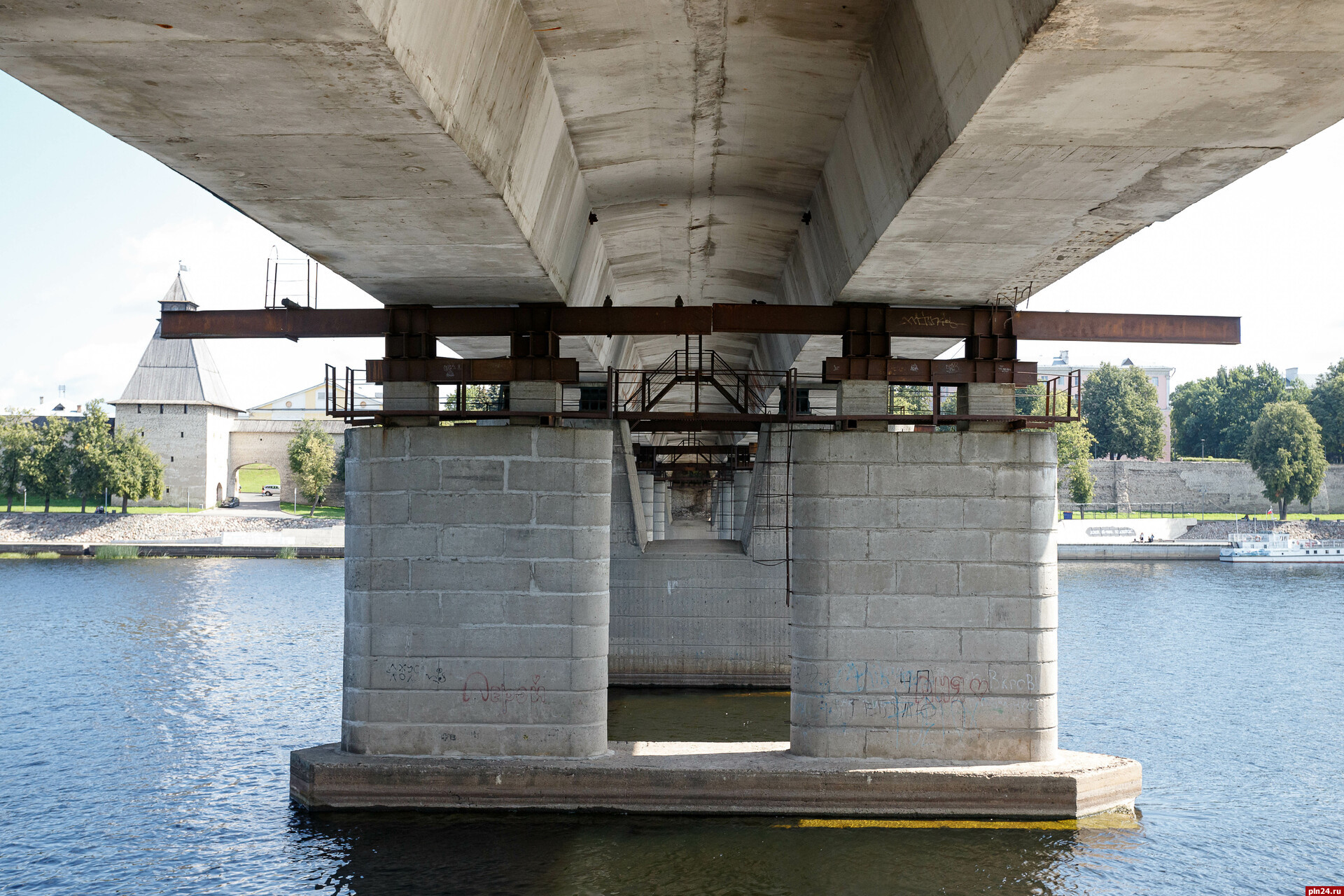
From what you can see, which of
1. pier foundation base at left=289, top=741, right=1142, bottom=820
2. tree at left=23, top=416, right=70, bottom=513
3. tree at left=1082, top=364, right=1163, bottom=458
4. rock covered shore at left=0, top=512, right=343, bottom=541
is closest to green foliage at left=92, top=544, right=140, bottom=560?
rock covered shore at left=0, top=512, right=343, bottom=541

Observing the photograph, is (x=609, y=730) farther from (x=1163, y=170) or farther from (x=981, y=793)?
(x=1163, y=170)

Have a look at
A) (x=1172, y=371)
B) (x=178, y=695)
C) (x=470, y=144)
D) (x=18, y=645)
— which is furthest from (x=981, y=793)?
(x=1172, y=371)

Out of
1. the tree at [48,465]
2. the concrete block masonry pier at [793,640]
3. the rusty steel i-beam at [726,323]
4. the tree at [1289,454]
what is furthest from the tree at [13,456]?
the tree at [1289,454]

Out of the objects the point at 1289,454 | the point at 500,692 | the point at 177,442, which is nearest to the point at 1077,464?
the point at 1289,454

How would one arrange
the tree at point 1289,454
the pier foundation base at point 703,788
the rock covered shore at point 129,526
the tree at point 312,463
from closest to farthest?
the pier foundation base at point 703,788, the rock covered shore at point 129,526, the tree at point 1289,454, the tree at point 312,463

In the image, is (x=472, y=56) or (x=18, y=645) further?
(x=18, y=645)

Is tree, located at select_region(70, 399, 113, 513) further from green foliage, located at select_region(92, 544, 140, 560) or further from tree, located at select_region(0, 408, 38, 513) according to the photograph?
green foliage, located at select_region(92, 544, 140, 560)

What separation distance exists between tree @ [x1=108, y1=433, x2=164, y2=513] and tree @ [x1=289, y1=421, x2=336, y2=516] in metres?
10.7

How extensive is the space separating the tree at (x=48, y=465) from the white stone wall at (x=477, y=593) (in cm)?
7363

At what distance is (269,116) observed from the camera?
8672 mm

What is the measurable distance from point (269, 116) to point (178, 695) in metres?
21.8

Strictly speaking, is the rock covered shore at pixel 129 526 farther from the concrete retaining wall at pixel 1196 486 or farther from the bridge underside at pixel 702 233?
the concrete retaining wall at pixel 1196 486

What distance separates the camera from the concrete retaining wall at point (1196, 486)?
9781cm

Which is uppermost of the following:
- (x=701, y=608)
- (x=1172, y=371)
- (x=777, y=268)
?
(x=1172, y=371)
